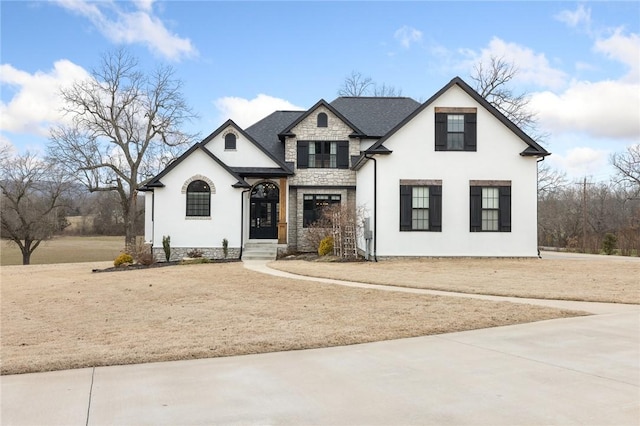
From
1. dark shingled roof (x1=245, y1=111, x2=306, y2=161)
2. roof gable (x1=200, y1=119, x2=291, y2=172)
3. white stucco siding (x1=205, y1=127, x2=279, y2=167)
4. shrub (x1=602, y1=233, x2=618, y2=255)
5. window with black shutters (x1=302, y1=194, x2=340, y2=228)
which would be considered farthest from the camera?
shrub (x1=602, y1=233, x2=618, y2=255)

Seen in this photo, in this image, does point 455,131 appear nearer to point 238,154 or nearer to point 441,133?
point 441,133

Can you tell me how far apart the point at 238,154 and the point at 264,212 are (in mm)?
3368

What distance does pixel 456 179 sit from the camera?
22844 millimetres

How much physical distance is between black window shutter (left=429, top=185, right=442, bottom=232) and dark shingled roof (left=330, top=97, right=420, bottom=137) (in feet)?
22.2

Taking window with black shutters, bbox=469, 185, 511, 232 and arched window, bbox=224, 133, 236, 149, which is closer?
window with black shutters, bbox=469, 185, 511, 232

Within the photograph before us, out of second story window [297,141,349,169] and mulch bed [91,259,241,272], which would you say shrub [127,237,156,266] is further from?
second story window [297,141,349,169]

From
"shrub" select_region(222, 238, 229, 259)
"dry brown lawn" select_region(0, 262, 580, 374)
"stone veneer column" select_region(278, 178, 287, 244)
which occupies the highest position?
"stone veneer column" select_region(278, 178, 287, 244)

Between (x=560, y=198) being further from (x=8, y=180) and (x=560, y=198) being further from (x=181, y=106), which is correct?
(x=8, y=180)

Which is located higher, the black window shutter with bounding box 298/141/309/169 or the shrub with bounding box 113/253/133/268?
the black window shutter with bounding box 298/141/309/169

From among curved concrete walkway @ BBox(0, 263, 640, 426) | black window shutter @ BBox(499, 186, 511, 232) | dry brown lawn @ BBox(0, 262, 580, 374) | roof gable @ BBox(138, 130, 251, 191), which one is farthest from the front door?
curved concrete walkway @ BBox(0, 263, 640, 426)

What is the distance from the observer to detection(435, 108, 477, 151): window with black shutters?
22.9 metres

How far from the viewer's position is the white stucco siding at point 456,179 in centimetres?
2273

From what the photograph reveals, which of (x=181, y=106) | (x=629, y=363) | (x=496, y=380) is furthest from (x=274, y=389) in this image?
(x=181, y=106)

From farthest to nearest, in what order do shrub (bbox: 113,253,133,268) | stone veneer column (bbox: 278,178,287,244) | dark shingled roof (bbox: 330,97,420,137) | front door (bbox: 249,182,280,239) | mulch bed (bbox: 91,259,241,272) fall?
dark shingled roof (bbox: 330,97,420,137) < front door (bbox: 249,182,280,239) < stone veneer column (bbox: 278,178,287,244) < shrub (bbox: 113,253,133,268) < mulch bed (bbox: 91,259,241,272)
